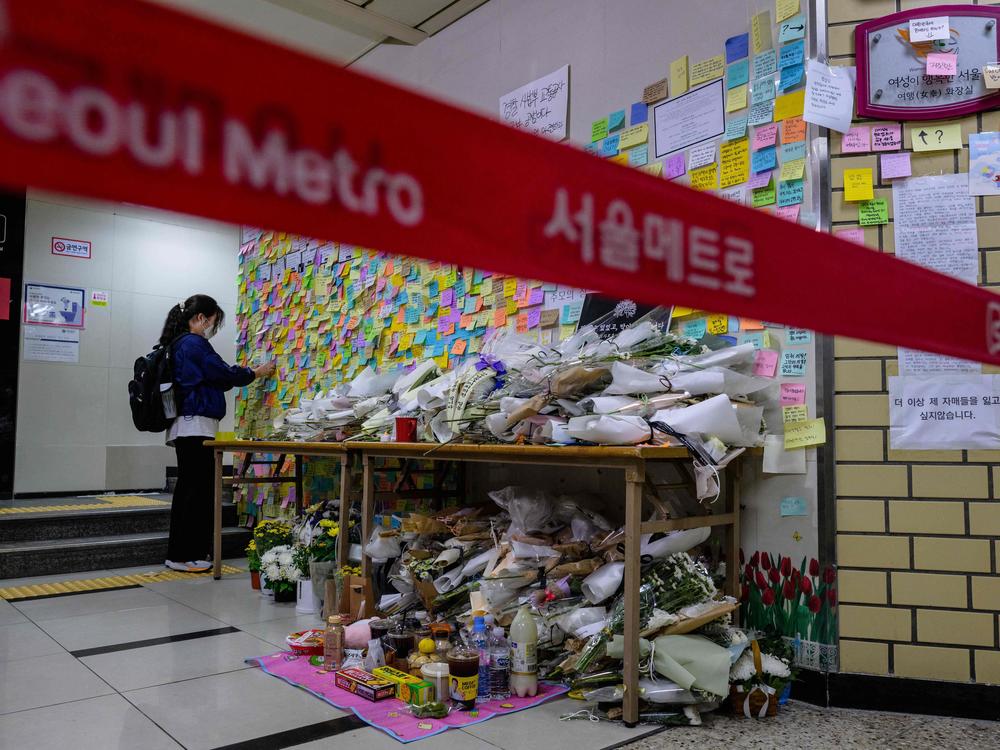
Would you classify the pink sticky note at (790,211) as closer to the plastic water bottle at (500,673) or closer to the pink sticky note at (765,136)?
the pink sticky note at (765,136)

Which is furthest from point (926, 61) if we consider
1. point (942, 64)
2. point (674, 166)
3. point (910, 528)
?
point (910, 528)

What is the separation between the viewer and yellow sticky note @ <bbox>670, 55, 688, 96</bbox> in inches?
104

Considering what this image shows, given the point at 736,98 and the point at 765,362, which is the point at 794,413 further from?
the point at 736,98

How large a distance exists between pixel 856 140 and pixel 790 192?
0.75ft

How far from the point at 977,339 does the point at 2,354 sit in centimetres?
567

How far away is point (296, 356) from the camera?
4879mm

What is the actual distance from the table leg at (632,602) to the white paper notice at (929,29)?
1494mm

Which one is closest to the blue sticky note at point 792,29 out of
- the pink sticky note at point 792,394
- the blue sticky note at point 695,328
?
the blue sticky note at point 695,328

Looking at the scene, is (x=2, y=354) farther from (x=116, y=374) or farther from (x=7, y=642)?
(x=7, y=642)

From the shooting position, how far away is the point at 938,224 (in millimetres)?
2146

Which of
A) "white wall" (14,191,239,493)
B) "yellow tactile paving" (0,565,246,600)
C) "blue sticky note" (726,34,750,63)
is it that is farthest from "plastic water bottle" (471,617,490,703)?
"white wall" (14,191,239,493)

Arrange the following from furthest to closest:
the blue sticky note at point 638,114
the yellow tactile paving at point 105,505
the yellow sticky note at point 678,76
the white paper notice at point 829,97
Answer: the yellow tactile paving at point 105,505, the blue sticky note at point 638,114, the yellow sticky note at point 678,76, the white paper notice at point 829,97

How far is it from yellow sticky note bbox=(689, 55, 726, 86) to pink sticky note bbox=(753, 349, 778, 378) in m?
0.97

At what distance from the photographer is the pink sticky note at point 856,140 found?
87.4 inches
